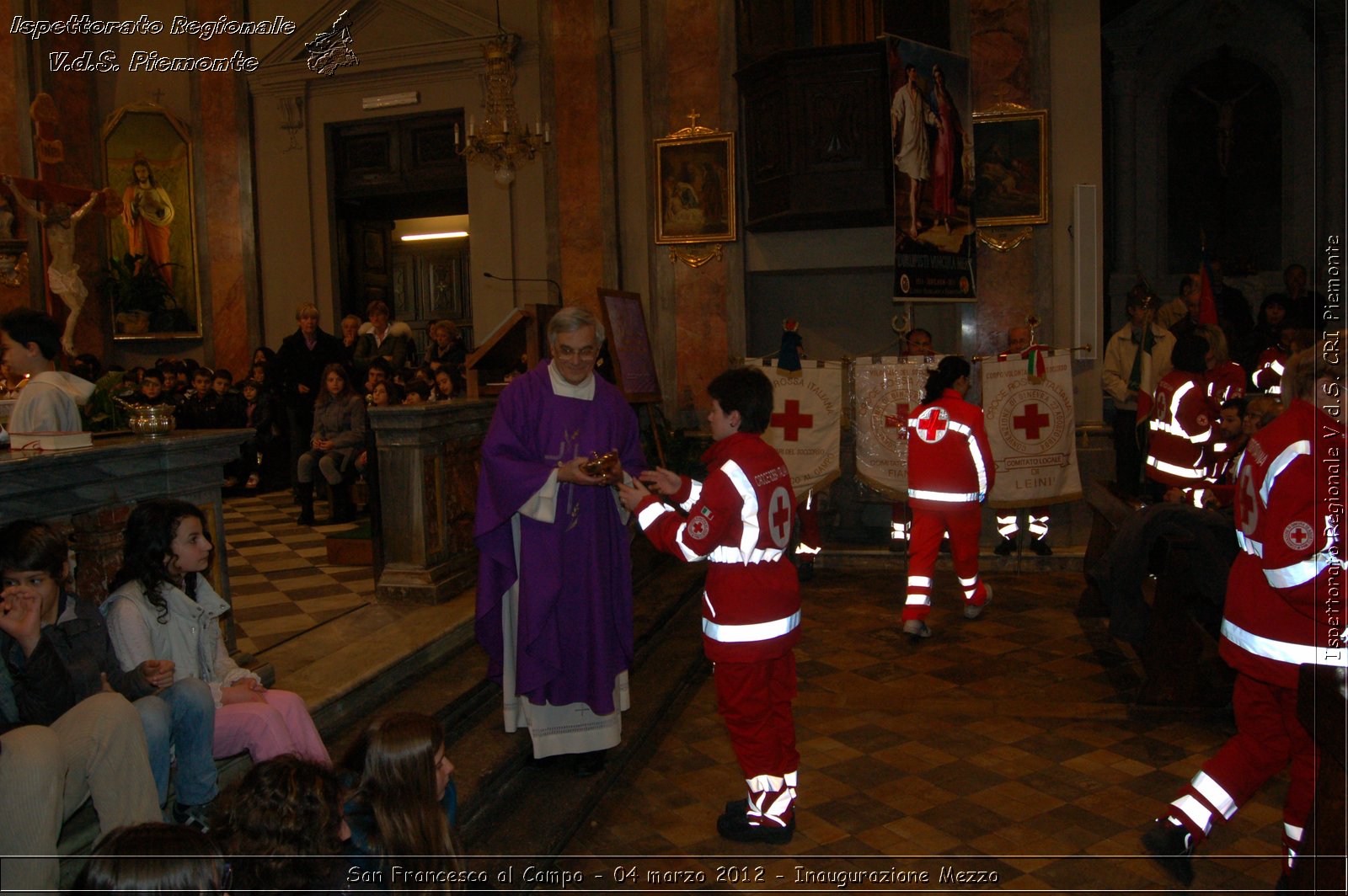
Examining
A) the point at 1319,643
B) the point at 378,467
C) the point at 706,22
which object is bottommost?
the point at 1319,643

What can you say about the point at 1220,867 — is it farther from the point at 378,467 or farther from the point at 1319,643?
the point at 378,467

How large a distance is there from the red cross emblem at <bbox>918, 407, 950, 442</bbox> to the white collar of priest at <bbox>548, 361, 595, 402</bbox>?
2746 millimetres

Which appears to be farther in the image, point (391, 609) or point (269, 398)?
point (269, 398)

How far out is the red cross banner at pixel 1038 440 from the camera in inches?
310

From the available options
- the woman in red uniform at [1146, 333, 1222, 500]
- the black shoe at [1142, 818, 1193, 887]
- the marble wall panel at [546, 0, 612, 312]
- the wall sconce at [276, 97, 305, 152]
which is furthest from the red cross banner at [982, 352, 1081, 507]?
the wall sconce at [276, 97, 305, 152]

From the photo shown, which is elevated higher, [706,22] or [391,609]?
[706,22]

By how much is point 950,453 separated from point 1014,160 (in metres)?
3.93

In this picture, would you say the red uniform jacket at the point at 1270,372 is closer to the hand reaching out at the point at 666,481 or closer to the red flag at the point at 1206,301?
the red flag at the point at 1206,301

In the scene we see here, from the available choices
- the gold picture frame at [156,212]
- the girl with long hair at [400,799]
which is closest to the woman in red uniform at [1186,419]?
the girl with long hair at [400,799]

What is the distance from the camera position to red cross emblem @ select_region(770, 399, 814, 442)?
8.14 metres

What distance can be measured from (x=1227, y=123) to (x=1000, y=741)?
11.6 meters

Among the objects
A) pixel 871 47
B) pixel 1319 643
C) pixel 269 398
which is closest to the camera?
pixel 1319 643

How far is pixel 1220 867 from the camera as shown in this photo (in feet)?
11.0

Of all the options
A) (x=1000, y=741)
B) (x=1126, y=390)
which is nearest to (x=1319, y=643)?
(x=1000, y=741)
